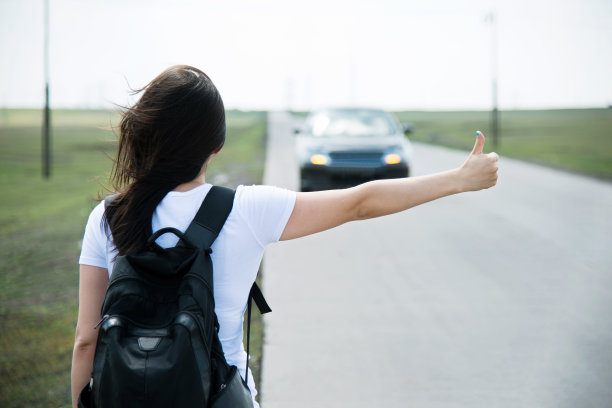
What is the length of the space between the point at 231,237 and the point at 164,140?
31 cm

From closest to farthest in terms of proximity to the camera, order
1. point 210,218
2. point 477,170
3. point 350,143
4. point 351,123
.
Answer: point 210,218 → point 477,170 → point 350,143 → point 351,123

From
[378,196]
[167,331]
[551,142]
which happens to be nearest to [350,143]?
[378,196]

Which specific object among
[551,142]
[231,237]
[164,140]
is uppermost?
[551,142]

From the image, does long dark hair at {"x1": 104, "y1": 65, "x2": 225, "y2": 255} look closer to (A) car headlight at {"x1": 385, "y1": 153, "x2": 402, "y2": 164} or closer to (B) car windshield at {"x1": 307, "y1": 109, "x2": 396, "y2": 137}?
(A) car headlight at {"x1": 385, "y1": 153, "x2": 402, "y2": 164}

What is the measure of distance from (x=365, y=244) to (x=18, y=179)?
22268mm

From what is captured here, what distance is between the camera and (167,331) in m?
1.48

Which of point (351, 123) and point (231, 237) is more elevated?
point (351, 123)

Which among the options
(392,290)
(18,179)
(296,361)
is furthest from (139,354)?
(18,179)

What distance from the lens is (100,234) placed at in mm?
1705

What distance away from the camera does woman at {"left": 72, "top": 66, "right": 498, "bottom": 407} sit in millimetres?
1643

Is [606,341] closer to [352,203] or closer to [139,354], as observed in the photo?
[352,203]

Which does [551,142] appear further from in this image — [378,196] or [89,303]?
[89,303]

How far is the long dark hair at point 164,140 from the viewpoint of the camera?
5.37 feet

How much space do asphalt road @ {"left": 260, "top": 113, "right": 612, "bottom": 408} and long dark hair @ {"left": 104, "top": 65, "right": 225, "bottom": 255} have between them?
92.7 inches
